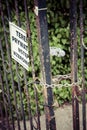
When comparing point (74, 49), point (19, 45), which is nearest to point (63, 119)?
point (19, 45)

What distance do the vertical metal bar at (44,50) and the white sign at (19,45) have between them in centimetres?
14

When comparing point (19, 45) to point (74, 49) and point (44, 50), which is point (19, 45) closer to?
point (44, 50)

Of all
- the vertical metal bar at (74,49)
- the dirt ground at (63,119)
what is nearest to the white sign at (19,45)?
the vertical metal bar at (74,49)

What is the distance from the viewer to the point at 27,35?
2.16 m

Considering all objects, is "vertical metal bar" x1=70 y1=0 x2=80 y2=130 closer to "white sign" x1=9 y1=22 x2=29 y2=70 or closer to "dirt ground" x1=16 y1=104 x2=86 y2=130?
"white sign" x1=9 y1=22 x2=29 y2=70

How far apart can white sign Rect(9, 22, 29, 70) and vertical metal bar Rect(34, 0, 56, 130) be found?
0.14m

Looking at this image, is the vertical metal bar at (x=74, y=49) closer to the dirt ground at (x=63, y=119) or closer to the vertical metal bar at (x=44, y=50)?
the vertical metal bar at (x=44, y=50)

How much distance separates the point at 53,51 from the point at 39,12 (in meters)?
0.42

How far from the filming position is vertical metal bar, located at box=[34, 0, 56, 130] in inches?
78.2

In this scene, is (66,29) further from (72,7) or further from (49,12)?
(72,7)

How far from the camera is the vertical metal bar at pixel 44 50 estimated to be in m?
1.99

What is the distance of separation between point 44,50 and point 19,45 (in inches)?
9.6

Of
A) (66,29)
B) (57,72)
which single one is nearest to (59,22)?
(66,29)

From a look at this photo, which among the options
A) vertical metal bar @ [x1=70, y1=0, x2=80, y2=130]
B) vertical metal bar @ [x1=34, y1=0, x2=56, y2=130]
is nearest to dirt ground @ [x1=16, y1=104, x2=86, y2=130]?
vertical metal bar @ [x1=34, y1=0, x2=56, y2=130]
